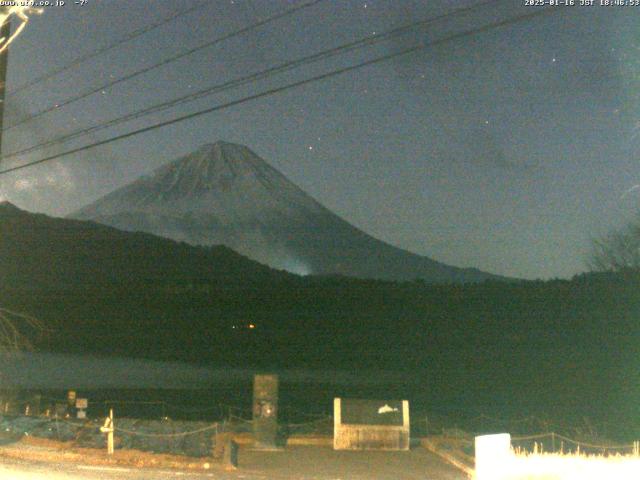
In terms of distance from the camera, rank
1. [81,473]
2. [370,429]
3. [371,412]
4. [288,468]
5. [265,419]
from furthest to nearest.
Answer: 1. [371,412]
2. [370,429]
3. [265,419]
4. [288,468]
5. [81,473]

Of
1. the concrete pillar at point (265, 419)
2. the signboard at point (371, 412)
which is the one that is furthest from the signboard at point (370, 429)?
the concrete pillar at point (265, 419)

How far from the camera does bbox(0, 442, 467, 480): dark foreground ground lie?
15.3 metres

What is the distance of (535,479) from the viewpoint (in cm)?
1299

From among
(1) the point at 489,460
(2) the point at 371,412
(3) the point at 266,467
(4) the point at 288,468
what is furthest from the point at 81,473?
(2) the point at 371,412

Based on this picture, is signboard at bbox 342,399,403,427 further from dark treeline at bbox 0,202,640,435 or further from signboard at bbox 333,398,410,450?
dark treeline at bbox 0,202,640,435

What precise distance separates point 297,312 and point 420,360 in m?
30.2

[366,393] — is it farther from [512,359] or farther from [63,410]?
[63,410]

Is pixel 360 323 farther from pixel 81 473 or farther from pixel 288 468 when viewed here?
pixel 81 473

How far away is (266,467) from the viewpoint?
18188 mm

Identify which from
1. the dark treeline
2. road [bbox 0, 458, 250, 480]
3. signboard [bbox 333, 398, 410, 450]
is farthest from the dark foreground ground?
the dark treeline

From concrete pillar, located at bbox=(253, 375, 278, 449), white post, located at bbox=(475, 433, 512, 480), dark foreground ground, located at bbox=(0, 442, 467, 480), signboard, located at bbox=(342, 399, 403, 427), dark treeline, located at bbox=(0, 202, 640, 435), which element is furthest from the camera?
dark treeline, located at bbox=(0, 202, 640, 435)

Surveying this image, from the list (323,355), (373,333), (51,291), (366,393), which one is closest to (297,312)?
(373,333)

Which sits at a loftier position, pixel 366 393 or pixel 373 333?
pixel 373 333

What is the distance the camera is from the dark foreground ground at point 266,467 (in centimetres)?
1533
